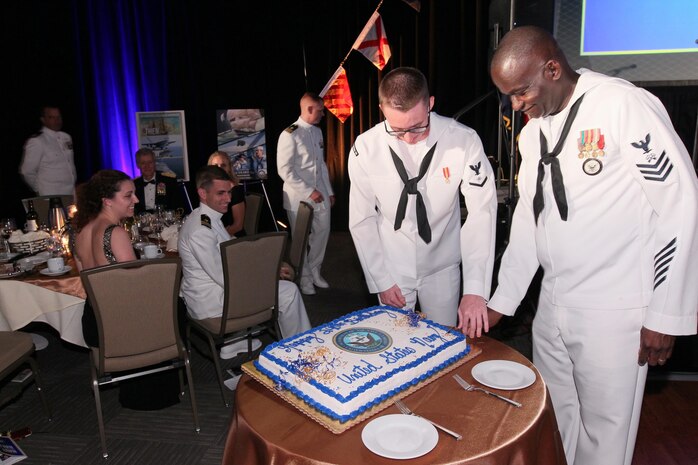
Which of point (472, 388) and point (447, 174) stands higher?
point (447, 174)

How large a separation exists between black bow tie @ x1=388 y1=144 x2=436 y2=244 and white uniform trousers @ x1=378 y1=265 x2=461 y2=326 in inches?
7.5

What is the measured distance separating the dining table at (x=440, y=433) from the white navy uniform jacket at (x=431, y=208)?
0.66 meters

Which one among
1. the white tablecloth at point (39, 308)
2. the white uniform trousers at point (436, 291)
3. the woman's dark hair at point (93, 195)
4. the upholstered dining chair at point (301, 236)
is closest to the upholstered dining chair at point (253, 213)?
the upholstered dining chair at point (301, 236)

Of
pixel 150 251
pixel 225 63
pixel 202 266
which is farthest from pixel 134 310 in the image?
pixel 225 63

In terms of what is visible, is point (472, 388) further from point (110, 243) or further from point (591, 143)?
point (110, 243)

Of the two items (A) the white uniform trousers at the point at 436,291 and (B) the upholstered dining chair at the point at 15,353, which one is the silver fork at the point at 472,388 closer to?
(A) the white uniform trousers at the point at 436,291

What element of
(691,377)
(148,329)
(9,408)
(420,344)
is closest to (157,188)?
(9,408)

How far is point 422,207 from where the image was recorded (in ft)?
6.78

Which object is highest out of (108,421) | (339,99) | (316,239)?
(339,99)

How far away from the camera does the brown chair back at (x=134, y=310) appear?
2.28m

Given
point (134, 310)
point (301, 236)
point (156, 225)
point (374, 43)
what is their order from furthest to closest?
1. point (374, 43)
2. point (156, 225)
3. point (301, 236)
4. point (134, 310)

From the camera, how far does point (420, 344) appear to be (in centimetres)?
149

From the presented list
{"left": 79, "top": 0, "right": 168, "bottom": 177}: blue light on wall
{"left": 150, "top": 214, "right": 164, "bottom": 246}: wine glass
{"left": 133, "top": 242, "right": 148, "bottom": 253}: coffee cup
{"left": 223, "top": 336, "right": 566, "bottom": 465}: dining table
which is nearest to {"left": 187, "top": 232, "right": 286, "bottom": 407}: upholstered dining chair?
{"left": 133, "top": 242, "right": 148, "bottom": 253}: coffee cup

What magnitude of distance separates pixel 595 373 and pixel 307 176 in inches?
146
